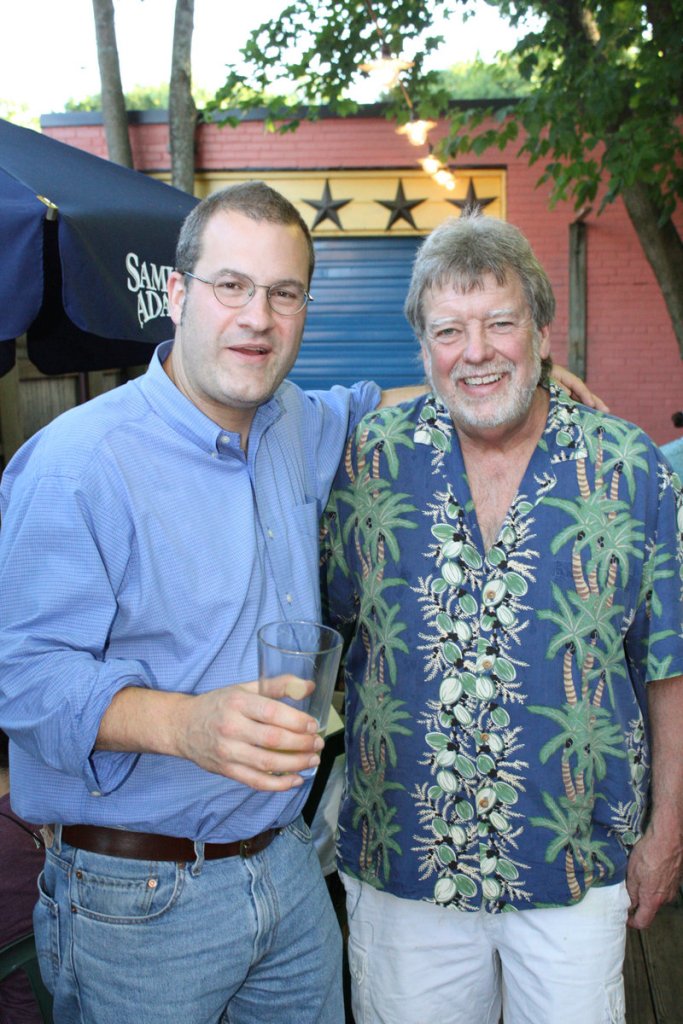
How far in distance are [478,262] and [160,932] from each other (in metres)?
1.51

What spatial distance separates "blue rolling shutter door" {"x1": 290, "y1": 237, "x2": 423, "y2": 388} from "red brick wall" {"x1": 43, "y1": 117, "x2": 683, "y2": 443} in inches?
38.7

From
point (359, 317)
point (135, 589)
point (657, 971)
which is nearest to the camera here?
point (135, 589)

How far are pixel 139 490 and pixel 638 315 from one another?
9.83 meters

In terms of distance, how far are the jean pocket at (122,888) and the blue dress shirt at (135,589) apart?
7cm

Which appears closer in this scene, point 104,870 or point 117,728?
point 117,728

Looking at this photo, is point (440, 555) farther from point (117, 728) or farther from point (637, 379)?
point (637, 379)

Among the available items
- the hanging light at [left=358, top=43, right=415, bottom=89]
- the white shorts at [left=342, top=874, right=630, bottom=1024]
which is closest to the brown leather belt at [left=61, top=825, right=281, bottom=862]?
the white shorts at [left=342, top=874, right=630, bottom=1024]

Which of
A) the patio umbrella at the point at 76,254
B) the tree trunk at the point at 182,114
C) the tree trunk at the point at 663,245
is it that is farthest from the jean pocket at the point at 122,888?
the tree trunk at the point at 182,114

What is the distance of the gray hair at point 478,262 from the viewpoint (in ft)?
6.79

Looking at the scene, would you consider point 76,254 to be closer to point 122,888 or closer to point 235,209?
point 235,209

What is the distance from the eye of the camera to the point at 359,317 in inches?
435

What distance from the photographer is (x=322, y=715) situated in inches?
55.2

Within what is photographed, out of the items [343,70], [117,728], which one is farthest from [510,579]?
[343,70]

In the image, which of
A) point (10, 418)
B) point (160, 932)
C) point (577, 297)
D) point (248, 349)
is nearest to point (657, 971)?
point (160, 932)
